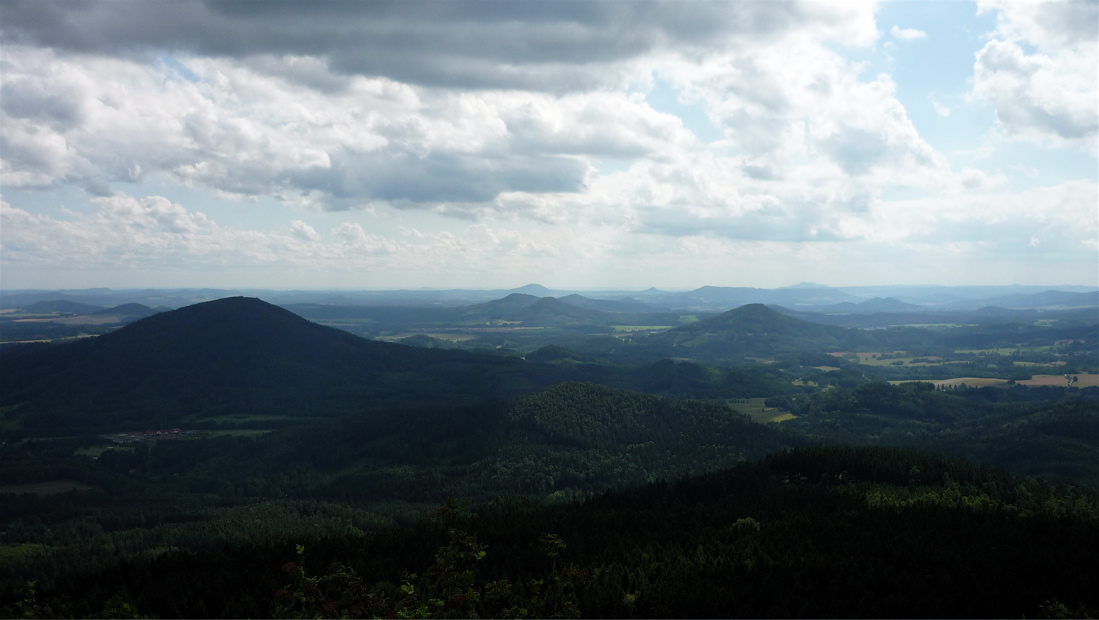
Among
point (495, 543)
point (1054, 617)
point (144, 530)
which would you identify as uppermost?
point (1054, 617)

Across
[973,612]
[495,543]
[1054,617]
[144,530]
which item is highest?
[1054,617]

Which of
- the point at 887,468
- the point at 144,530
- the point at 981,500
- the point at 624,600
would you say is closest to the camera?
the point at 624,600

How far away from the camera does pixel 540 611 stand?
202 feet

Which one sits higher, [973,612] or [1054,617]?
[1054,617]

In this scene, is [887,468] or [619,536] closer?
[619,536]

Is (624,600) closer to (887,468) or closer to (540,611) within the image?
(540,611)

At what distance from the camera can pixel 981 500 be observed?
13162 cm

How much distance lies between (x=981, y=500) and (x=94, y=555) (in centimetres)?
20334

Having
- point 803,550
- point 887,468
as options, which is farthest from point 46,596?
point 887,468

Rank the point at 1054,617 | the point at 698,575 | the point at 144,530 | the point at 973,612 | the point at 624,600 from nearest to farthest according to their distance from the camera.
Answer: the point at 1054,617
the point at 973,612
the point at 624,600
the point at 698,575
the point at 144,530

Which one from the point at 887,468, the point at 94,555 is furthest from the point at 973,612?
the point at 94,555

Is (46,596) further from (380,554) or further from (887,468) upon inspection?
(887,468)

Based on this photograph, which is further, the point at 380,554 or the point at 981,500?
the point at 981,500

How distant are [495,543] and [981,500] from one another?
326ft
